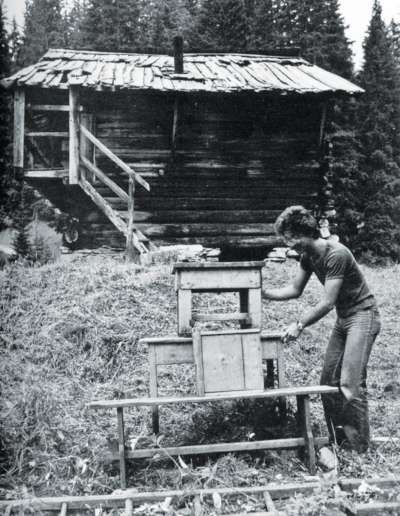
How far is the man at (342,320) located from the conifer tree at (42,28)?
2505 cm

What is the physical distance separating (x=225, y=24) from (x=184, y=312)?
67.2ft

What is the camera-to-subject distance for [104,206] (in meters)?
9.25

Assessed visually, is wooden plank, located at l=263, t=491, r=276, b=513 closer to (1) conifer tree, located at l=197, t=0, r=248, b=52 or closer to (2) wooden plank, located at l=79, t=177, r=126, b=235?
(2) wooden plank, located at l=79, t=177, r=126, b=235

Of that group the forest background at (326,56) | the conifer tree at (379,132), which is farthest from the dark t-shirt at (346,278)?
the conifer tree at (379,132)

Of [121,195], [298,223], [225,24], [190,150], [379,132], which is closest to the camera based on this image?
[298,223]

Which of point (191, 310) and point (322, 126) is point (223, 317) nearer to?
point (191, 310)

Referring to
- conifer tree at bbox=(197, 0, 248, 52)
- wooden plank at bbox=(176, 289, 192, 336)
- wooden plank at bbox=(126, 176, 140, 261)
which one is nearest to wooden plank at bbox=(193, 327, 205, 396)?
wooden plank at bbox=(176, 289, 192, 336)

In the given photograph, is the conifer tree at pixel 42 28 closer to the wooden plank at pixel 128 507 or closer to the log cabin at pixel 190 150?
the log cabin at pixel 190 150

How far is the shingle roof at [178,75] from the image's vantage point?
952 centimetres

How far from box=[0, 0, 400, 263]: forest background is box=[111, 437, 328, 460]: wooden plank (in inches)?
440

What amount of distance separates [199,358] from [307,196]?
8.17 meters

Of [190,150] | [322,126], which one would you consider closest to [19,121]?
[190,150]

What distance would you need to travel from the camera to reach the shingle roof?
952cm

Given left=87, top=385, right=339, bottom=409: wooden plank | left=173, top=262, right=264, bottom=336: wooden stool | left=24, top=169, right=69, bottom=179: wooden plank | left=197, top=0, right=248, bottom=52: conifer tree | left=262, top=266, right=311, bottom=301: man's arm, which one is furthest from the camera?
left=197, top=0, right=248, bottom=52: conifer tree
